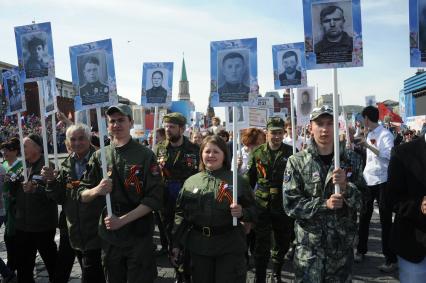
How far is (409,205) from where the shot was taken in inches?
114

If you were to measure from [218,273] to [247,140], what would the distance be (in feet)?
11.4

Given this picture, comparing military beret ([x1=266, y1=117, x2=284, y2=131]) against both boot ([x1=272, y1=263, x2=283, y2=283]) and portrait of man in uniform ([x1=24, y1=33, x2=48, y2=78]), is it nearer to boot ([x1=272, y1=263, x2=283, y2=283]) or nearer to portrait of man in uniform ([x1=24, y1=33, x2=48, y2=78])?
boot ([x1=272, y1=263, x2=283, y2=283])

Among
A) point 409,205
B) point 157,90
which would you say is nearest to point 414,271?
point 409,205

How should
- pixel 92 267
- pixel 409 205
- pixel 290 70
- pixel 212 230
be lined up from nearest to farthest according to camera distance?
pixel 409 205
pixel 212 230
pixel 92 267
pixel 290 70

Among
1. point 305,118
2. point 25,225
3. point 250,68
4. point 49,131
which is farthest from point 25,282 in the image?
point 49,131

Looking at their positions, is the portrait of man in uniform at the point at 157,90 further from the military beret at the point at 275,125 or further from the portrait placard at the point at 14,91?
the military beret at the point at 275,125

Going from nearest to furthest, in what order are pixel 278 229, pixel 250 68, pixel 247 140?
pixel 250 68 < pixel 278 229 < pixel 247 140

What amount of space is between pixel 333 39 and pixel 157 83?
14.3ft

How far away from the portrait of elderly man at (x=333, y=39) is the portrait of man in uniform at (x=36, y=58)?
10.4ft

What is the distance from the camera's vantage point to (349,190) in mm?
3434

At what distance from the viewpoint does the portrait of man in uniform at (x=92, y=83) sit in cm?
400

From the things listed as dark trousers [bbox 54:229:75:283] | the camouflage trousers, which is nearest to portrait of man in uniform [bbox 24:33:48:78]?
dark trousers [bbox 54:229:75:283]

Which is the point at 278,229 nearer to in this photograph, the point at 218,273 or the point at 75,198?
the point at 218,273

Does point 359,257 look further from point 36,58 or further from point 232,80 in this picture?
point 36,58
